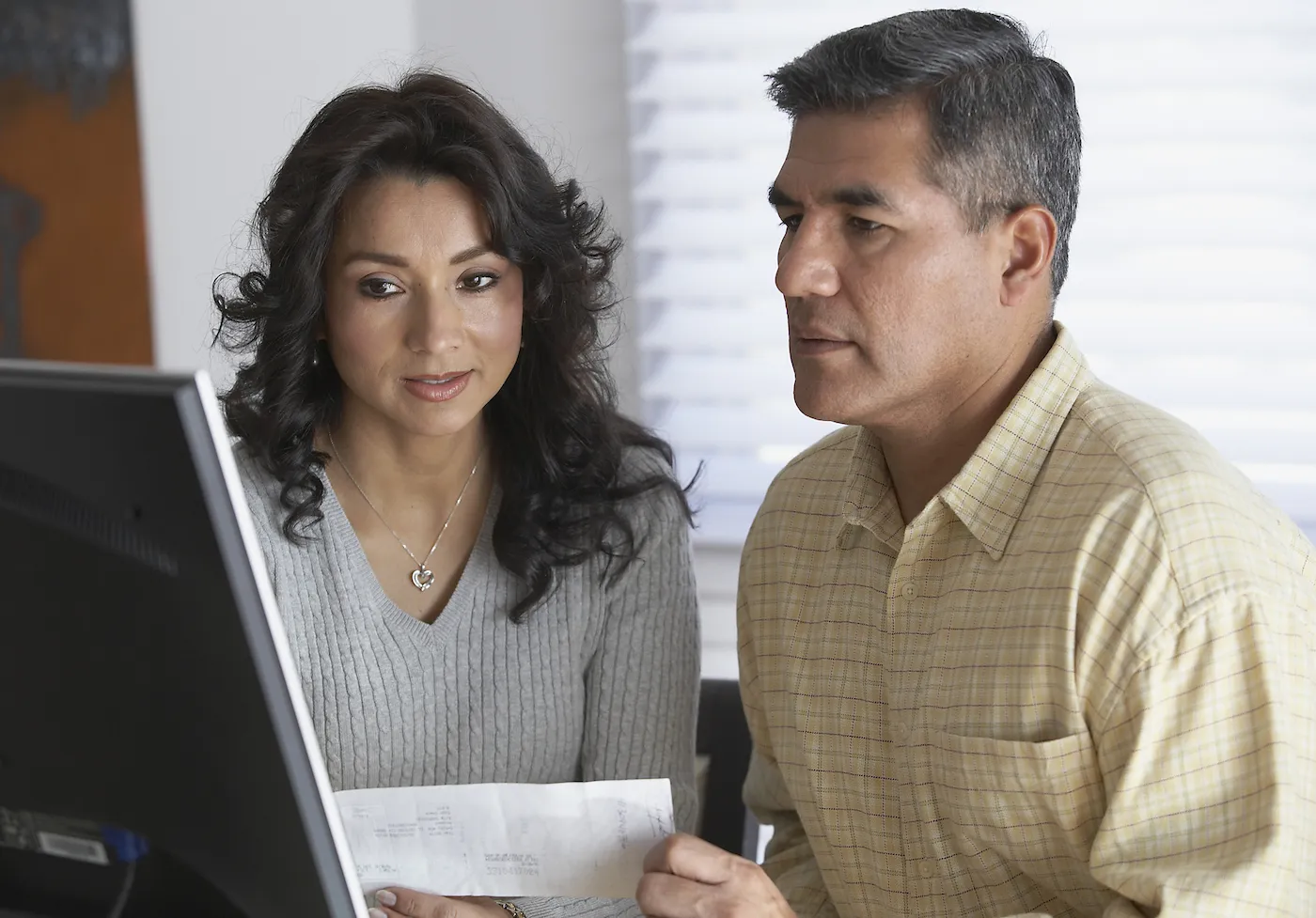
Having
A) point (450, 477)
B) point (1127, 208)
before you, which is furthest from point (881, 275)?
point (1127, 208)

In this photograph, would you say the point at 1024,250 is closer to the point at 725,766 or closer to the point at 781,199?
the point at 781,199

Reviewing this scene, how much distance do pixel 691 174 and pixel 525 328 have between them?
86 centimetres

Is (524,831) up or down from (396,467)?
down

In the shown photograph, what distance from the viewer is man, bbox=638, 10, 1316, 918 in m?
1.05

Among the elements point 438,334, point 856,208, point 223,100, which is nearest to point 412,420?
point 438,334

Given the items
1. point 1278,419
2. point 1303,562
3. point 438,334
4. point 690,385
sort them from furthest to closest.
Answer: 1. point 690,385
2. point 1278,419
3. point 438,334
4. point 1303,562

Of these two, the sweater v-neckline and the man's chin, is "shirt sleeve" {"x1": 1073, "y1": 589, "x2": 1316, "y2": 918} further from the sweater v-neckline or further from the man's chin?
the sweater v-neckline

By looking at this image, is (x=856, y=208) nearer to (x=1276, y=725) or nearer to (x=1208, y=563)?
(x=1208, y=563)

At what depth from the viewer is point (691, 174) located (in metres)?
2.49

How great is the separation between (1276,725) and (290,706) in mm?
725

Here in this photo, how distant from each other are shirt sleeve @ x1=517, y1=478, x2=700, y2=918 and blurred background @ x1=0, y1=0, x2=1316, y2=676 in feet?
2.80

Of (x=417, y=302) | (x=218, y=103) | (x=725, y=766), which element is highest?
(x=218, y=103)

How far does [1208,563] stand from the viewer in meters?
1.06

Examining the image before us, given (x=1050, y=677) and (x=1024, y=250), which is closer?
(x=1050, y=677)
